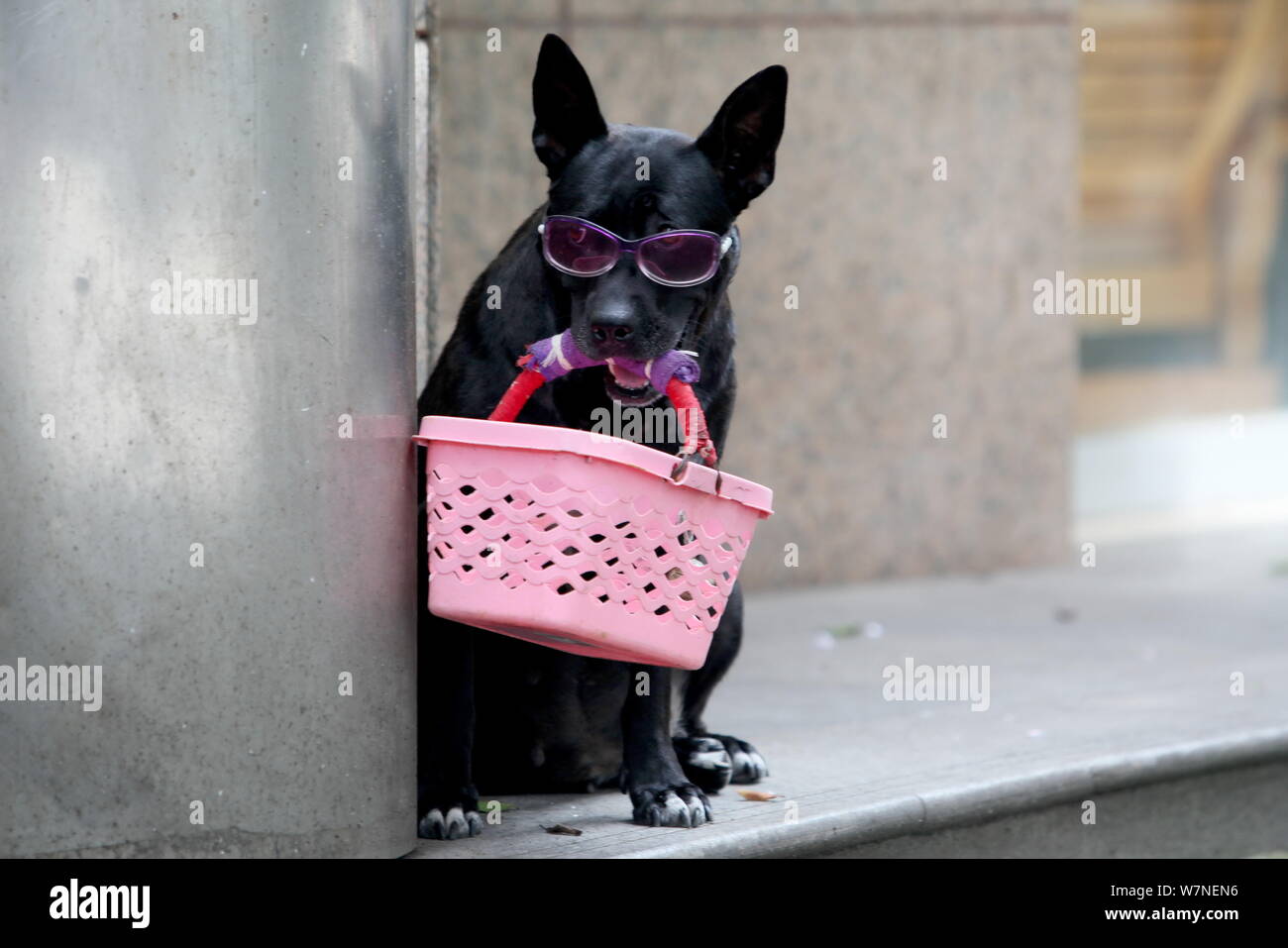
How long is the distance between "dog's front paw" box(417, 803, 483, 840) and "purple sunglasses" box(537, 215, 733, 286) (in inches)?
40.3

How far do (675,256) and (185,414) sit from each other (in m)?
0.93

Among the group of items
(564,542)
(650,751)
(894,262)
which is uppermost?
(894,262)

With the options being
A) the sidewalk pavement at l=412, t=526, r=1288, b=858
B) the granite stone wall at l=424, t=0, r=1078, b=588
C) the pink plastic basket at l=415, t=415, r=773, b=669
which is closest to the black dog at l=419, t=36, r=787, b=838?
the sidewalk pavement at l=412, t=526, r=1288, b=858

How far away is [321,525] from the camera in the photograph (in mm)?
2752

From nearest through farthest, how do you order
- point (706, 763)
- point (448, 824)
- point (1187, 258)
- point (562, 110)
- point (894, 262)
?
point (448, 824), point (562, 110), point (706, 763), point (894, 262), point (1187, 258)

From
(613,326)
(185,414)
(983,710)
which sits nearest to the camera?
(185,414)

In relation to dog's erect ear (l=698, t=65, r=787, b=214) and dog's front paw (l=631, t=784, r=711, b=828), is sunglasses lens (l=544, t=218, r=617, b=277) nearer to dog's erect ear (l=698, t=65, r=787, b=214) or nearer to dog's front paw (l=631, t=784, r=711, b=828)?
dog's erect ear (l=698, t=65, r=787, b=214)

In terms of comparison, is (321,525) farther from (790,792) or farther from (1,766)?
(790,792)

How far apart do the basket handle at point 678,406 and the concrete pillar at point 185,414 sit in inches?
12.5

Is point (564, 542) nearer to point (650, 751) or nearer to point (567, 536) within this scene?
point (567, 536)

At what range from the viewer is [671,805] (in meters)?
3.21

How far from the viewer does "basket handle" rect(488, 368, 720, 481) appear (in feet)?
9.58


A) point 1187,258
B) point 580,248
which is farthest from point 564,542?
point 1187,258

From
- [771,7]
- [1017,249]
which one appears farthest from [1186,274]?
[771,7]
